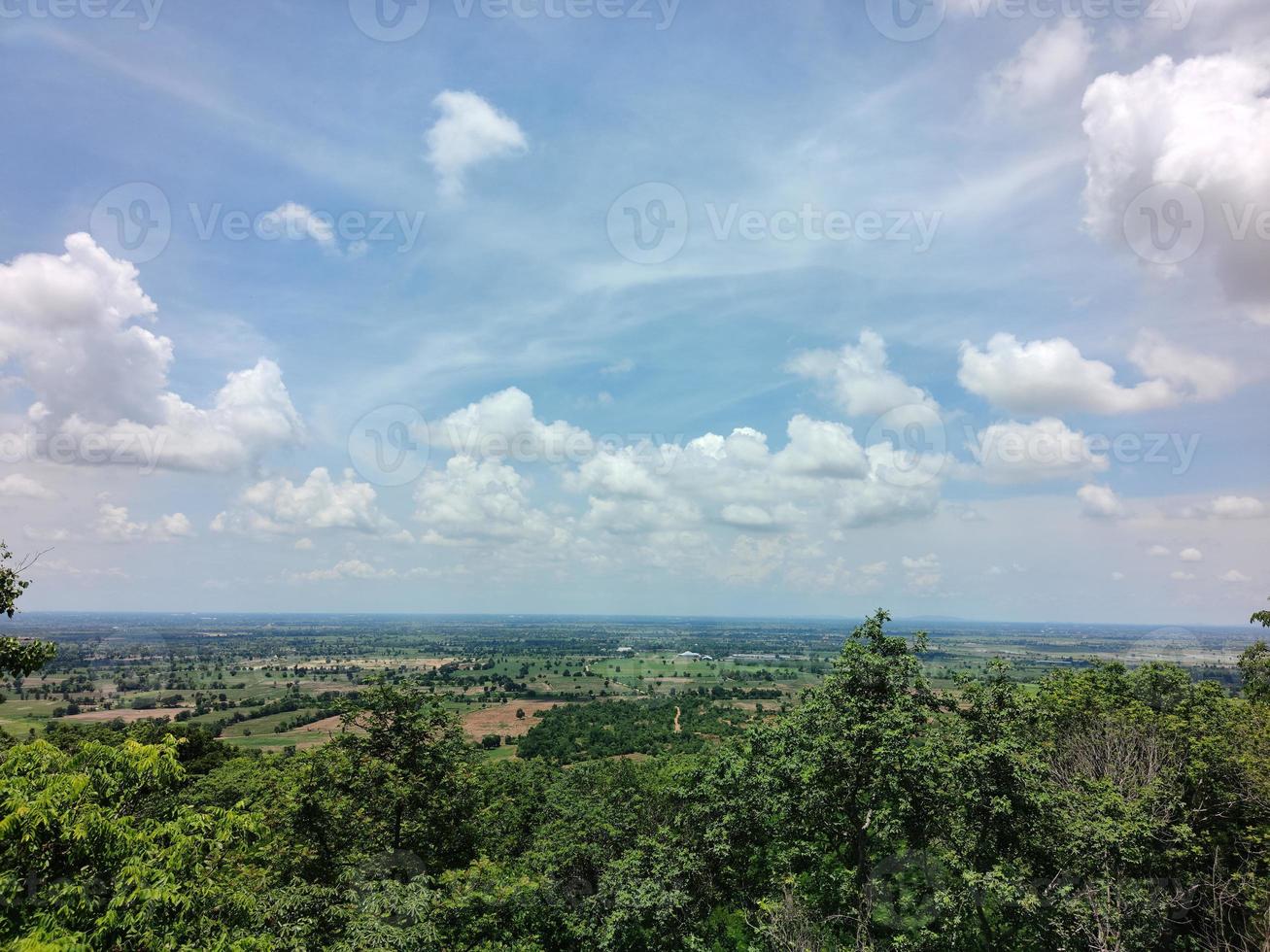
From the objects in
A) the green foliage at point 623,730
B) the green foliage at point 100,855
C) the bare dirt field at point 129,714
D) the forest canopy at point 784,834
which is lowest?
the bare dirt field at point 129,714

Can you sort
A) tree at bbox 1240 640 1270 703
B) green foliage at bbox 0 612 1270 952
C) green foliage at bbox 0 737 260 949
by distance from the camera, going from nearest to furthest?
1. green foliage at bbox 0 737 260 949
2. green foliage at bbox 0 612 1270 952
3. tree at bbox 1240 640 1270 703

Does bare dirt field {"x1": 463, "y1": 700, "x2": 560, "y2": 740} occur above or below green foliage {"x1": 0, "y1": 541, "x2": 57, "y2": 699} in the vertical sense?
below

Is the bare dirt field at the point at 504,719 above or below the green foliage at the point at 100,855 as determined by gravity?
below

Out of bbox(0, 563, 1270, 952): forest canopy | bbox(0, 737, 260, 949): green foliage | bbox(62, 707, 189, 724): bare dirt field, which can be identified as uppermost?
bbox(0, 737, 260, 949): green foliage

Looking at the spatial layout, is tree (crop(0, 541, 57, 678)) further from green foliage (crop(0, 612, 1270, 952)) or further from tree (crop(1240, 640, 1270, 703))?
tree (crop(1240, 640, 1270, 703))

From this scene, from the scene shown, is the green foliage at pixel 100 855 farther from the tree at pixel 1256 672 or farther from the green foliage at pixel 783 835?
the tree at pixel 1256 672

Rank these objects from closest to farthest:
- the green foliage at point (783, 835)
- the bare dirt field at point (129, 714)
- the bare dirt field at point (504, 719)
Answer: the green foliage at point (783, 835), the bare dirt field at point (504, 719), the bare dirt field at point (129, 714)

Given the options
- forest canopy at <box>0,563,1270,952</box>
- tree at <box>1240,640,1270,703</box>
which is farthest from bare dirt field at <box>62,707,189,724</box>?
tree at <box>1240,640,1270,703</box>

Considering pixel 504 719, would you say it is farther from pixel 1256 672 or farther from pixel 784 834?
pixel 1256 672

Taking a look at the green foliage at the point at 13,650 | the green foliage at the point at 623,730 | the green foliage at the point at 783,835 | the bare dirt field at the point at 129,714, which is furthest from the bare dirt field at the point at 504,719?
the green foliage at the point at 13,650
